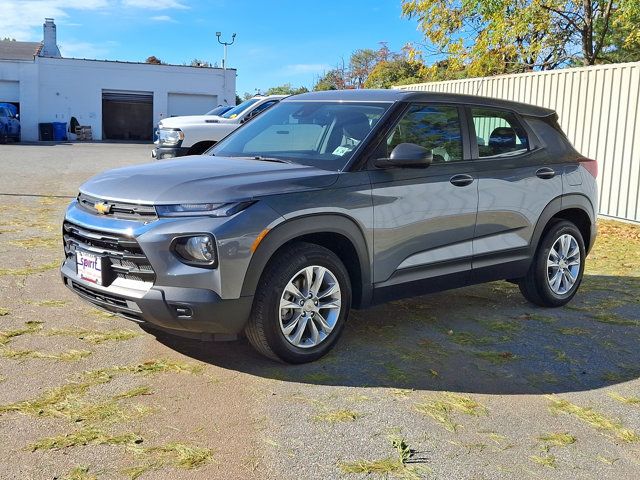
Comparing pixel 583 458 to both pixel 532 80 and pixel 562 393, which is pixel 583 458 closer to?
pixel 562 393

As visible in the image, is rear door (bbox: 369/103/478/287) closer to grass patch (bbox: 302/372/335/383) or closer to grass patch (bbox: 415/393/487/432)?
grass patch (bbox: 302/372/335/383)

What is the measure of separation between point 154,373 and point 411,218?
6.76 ft

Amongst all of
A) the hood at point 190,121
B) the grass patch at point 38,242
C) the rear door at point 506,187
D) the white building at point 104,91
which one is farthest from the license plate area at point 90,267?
the white building at point 104,91

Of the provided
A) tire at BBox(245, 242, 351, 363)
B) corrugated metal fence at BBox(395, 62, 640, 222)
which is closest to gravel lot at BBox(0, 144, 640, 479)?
tire at BBox(245, 242, 351, 363)

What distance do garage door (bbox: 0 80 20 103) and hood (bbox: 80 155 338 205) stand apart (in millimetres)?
41335

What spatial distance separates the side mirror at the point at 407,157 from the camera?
464 cm

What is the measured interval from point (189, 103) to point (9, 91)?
1095 centimetres

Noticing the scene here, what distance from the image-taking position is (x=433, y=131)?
17.3ft

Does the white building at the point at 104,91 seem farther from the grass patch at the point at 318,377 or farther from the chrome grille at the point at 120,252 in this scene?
the grass patch at the point at 318,377

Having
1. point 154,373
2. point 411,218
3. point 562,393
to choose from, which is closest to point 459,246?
point 411,218

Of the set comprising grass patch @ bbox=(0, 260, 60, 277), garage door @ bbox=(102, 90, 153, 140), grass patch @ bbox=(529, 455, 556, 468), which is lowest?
grass patch @ bbox=(529, 455, 556, 468)

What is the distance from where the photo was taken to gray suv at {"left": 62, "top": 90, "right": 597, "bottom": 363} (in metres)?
3.99

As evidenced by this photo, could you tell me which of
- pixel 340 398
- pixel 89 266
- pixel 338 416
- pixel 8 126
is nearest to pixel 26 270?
pixel 89 266

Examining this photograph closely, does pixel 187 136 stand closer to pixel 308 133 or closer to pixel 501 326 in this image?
pixel 308 133
